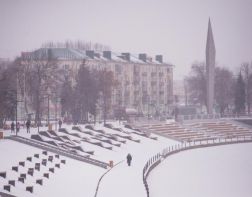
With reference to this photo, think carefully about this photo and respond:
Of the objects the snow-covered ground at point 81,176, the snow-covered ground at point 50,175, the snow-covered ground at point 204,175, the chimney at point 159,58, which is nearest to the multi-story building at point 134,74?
the chimney at point 159,58

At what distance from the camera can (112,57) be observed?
97812 millimetres

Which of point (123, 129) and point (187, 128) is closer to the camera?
point (123, 129)

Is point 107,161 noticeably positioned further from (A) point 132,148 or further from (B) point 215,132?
(B) point 215,132

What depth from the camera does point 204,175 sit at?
131 ft

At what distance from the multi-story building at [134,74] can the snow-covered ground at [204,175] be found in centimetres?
3713

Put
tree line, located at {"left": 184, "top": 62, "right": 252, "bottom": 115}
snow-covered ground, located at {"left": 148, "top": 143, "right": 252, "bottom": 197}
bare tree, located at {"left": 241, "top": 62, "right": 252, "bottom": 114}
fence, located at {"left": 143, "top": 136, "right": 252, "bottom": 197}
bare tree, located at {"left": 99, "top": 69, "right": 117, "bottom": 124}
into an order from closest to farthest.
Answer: snow-covered ground, located at {"left": 148, "top": 143, "right": 252, "bottom": 197} → fence, located at {"left": 143, "top": 136, "right": 252, "bottom": 197} → bare tree, located at {"left": 99, "top": 69, "right": 117, "bottom": 124} → tree line, located at {"left": 184, "top": 62, "right": 252, "bottom": 115} → bare tree, located at {"left": 241, "top": 62, "right": 252, "bottom": 114}

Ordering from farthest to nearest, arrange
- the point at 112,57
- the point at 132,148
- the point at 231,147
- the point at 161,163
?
the point at 112,57, the point at 231,147, the point at 132,148, the point at 161,163

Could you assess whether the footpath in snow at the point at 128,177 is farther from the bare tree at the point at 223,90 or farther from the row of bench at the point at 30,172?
the bare tree at the point at 223,90

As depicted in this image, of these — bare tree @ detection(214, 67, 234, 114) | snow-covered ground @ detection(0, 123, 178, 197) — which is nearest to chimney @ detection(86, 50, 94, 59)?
bare tree @ detection(214, 67, 234, 114)

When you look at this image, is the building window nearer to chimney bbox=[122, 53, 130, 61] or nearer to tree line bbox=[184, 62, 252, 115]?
chimney bbox=[122, 53, 130, 61]

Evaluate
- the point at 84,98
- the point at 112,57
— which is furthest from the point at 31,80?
the point at 112,57

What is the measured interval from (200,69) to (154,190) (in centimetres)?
6654

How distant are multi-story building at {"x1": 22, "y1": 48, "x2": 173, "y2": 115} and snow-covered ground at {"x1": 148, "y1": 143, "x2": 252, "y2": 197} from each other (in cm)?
3713

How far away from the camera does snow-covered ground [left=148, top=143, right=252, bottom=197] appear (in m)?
34.0
